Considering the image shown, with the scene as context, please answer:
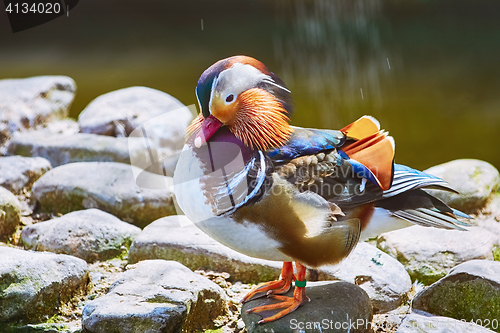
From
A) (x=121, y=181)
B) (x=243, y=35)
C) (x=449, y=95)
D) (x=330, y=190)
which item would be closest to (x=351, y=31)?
(x=243, y=35)

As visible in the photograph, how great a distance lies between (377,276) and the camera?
7.30ft

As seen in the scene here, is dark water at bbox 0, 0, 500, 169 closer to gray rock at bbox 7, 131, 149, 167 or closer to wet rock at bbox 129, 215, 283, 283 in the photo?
gray rock at bbox 7, 131, 149, 167

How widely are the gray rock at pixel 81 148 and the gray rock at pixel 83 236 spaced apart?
0.79m

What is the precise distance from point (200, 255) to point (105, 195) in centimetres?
76

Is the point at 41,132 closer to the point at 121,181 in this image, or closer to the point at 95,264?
the point at 121,181

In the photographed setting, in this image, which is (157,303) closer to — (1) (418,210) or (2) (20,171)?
(1) (418,210)

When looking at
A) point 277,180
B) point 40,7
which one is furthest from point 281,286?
point 40,7

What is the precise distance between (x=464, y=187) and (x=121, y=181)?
185 centimetres

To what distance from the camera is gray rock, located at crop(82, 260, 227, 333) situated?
179cm

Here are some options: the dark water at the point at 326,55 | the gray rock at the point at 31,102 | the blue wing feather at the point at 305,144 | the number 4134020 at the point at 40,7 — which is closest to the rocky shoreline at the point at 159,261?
the gray rock at the point at 31,102

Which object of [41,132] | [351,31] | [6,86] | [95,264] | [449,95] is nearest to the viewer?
[95,264]

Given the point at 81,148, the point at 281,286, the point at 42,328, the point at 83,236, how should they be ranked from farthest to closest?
the point at 81,148, the point at 83,236, the point at 281,286, the point at 42,328

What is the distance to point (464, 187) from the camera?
2939 mm

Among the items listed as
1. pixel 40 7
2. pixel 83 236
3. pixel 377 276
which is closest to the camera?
pixel 377 276
